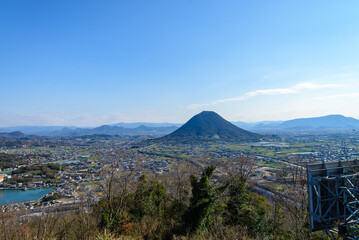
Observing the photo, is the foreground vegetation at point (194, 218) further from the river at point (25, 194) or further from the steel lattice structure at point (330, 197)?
the river at point (25, 194)

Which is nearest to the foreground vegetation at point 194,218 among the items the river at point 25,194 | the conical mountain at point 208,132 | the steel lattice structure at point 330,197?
the steel lattice structure at point 330,197

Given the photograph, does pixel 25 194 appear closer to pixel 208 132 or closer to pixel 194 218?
pixel 194 218

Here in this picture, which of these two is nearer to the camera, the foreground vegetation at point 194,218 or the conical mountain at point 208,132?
the foreground vegetation at point 194,218

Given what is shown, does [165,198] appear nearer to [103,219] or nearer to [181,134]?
[103,219]

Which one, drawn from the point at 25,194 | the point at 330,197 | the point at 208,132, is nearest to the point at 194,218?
the point at 330,197

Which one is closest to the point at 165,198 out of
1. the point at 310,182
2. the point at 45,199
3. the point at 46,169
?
the point at 310,182

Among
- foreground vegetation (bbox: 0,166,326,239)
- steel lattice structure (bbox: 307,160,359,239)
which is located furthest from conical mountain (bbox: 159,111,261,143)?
steel lattice structure (bbox: 307,160,359,239)
